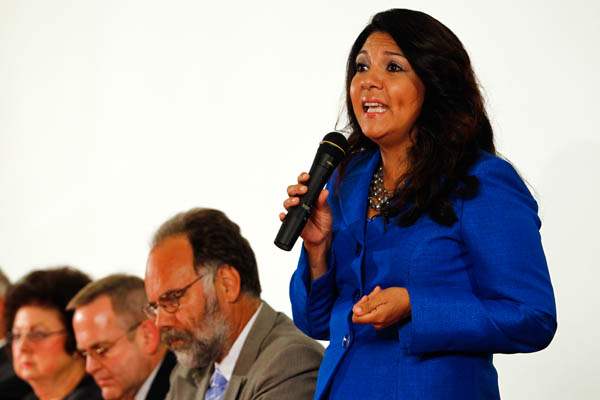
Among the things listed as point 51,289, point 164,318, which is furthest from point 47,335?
point 164,318

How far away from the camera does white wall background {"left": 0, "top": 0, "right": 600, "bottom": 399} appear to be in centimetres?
301

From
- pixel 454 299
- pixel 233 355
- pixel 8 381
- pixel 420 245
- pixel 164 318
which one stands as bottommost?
pixel 8 381

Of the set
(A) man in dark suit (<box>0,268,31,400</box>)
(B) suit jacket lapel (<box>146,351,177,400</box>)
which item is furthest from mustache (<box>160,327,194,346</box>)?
(A) man in dark suit (<box>0,268,31,400</box>)

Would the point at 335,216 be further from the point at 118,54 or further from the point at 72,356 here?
the point at 118,54

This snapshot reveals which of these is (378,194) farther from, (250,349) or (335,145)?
(250,349)

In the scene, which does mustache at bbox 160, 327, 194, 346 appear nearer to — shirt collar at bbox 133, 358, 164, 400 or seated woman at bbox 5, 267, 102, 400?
shirt collar at bbox 133, 358, 164, 400

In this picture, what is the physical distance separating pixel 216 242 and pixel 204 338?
1.09 feet

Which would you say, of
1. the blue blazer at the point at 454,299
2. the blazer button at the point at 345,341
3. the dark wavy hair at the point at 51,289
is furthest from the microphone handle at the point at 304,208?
the dark wavy hair at the point at 51,289

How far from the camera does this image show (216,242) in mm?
3471

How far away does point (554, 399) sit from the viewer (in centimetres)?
298

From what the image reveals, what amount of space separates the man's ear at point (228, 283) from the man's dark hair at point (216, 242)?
17mm

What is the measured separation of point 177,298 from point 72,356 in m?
1.15

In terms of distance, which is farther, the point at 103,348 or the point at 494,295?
the point at 103,348

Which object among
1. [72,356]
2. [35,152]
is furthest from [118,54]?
[72,356]
